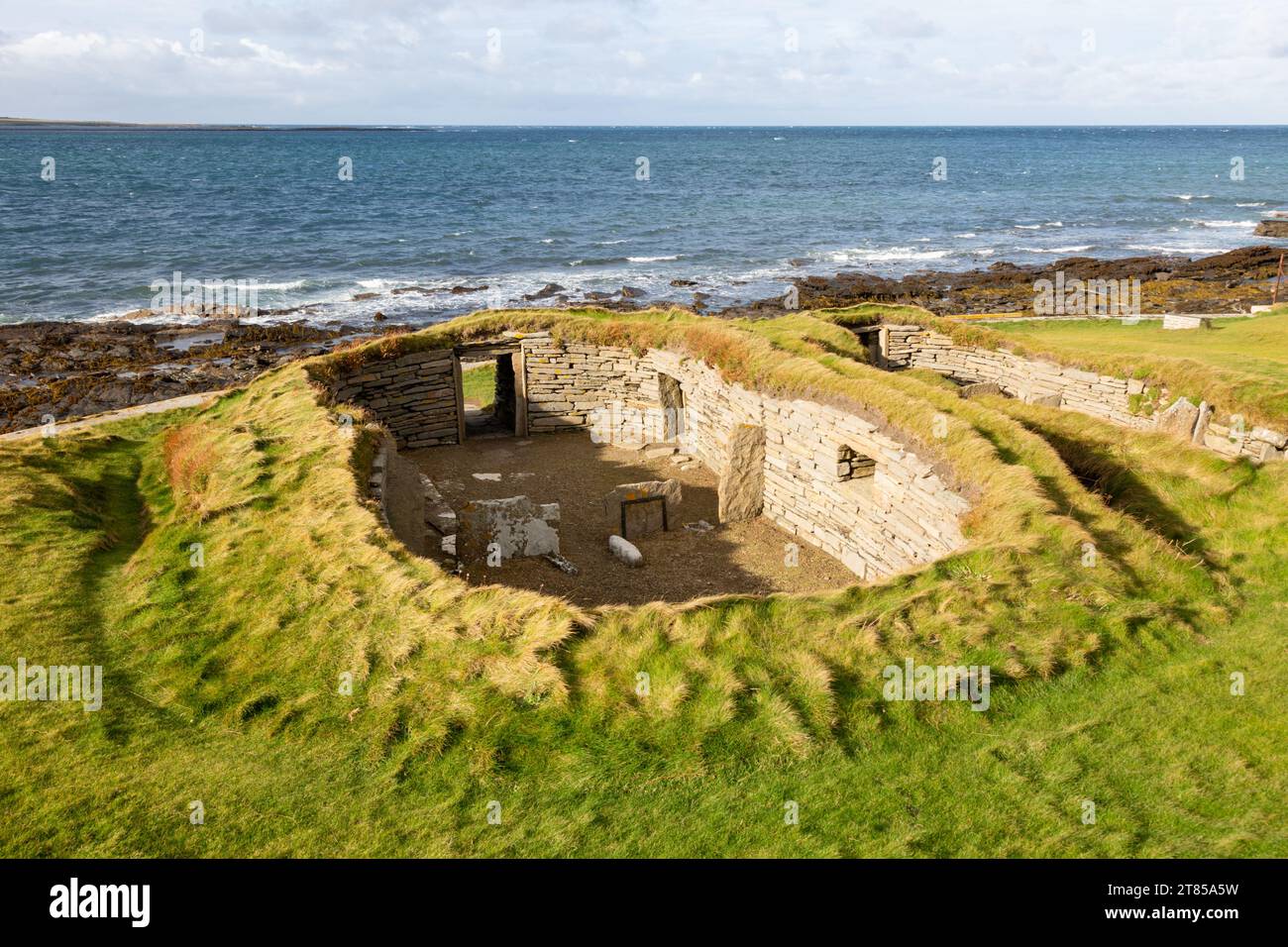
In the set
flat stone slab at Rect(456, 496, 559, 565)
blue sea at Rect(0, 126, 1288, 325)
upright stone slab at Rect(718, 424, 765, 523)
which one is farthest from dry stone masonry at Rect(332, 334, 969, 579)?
blue sea at Rect(0, 126, 1288, 325)

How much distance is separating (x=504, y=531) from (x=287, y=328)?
81.0ft

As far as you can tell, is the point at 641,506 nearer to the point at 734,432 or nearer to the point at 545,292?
the point at 734,432

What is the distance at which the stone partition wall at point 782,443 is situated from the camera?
45.1 ft

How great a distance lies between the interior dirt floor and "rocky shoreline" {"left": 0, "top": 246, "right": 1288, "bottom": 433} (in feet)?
43.4

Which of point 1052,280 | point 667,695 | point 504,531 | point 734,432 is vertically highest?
point 1052,280

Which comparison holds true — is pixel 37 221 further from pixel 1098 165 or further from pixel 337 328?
pixel 1098 165

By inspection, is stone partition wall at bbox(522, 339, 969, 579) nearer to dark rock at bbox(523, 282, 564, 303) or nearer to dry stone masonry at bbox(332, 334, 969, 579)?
dry stone masonry at bbox(332, 334, 969, 579)

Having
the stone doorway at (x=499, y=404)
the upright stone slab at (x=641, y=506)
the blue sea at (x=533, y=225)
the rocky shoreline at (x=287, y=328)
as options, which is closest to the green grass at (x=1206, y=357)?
the upright stone slab at (x=641, y=506)

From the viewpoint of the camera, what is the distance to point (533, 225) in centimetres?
6612

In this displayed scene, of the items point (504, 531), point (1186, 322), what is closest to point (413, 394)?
point (504, 531)

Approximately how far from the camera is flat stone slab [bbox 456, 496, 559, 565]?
15328mm

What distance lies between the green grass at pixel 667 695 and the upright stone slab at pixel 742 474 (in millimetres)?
4550
